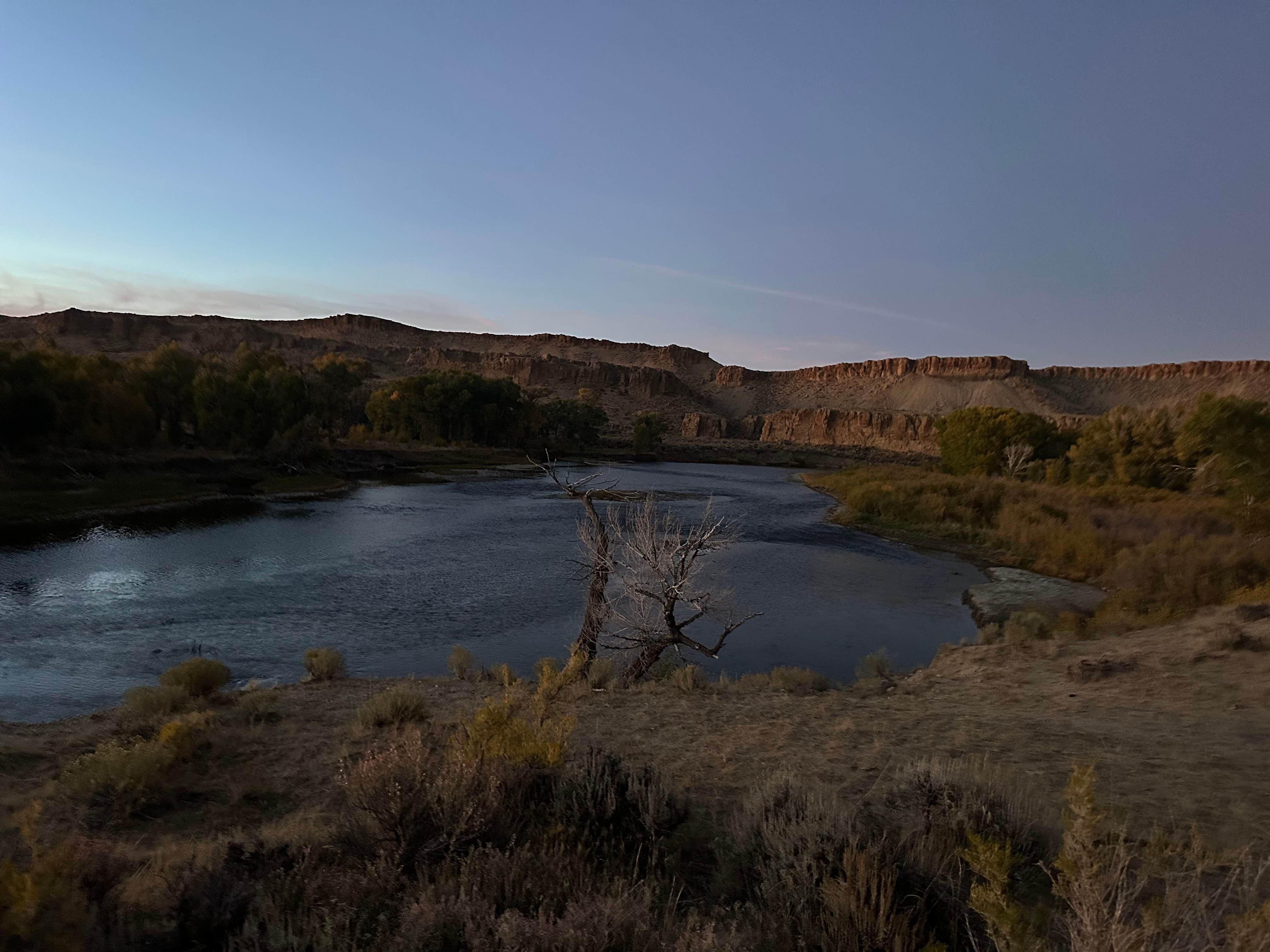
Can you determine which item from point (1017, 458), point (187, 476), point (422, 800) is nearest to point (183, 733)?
point (422, 800)

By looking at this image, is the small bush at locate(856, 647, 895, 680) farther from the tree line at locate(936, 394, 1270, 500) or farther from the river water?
the tree line at locate(936, 394, 1270, 500)

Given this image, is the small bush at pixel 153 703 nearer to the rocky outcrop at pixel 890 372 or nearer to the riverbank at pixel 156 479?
the riverbank at pixel 156 479

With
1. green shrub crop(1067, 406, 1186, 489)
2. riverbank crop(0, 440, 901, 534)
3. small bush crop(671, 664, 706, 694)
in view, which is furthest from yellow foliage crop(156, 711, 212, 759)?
green shrub crop(1067, 406, 1186, 489)

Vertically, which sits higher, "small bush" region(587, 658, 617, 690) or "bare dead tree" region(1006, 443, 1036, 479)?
"bare dead tree" region(1006, 443, 1036, 479)

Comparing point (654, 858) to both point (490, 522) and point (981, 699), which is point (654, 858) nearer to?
point (981, 699)

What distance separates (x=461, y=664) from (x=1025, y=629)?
35.1 ft

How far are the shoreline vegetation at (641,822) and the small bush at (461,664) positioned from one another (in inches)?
73.7

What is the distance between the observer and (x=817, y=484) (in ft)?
184

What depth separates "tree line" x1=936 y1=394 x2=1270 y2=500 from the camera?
79.9 feet

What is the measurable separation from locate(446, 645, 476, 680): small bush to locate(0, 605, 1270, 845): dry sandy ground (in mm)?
568

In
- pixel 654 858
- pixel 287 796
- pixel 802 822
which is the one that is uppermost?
pixel 802 822

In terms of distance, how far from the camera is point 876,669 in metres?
12.2

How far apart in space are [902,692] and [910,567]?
15.0 m

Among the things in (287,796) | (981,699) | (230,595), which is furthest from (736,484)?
(287,796)
